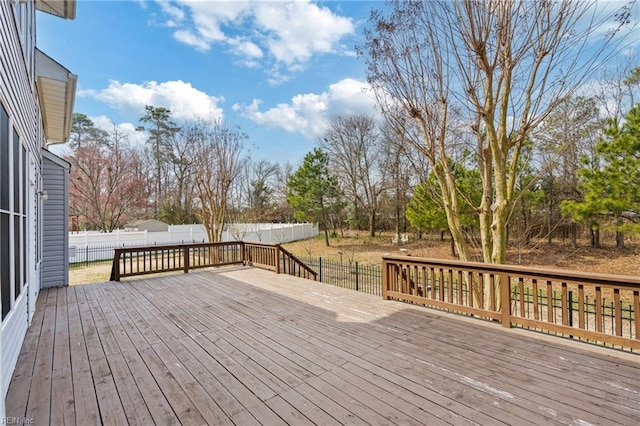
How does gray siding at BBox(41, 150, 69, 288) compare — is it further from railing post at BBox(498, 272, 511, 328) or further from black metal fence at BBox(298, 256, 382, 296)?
railing post at BBox(498, 272, 511, 328)

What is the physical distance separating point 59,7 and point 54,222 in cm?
381

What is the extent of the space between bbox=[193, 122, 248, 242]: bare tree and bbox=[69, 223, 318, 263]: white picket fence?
1.67 metres

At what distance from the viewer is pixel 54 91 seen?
5617mm

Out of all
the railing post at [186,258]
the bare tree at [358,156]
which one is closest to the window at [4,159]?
the railing post at [186,258]

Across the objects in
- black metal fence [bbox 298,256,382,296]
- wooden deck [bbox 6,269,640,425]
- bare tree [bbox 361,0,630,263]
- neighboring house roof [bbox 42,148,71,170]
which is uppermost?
bare tree [bbox 361,0,630,263]

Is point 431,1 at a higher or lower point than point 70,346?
higher

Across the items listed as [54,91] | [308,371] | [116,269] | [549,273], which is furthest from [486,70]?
[116,269]

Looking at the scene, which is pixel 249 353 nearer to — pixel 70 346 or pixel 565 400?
pixel 70 346

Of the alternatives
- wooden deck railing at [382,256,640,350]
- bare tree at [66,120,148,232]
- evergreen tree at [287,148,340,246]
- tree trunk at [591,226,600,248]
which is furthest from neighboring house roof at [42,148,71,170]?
Answer: tree trunk at [591,226,600,248]

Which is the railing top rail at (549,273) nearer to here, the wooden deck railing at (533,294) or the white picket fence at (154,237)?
the wooden deck railing at (533,294)

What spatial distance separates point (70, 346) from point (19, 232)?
1.30 metres

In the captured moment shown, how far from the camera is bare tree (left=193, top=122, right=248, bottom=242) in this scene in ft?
37.1

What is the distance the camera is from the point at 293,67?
1244 centimetres

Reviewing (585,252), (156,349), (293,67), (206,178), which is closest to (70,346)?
(156,349)
